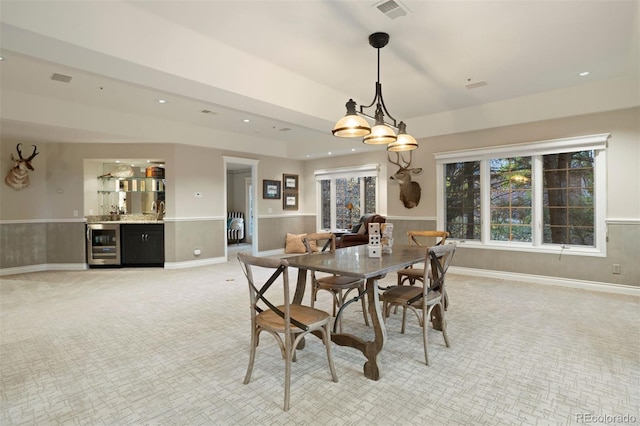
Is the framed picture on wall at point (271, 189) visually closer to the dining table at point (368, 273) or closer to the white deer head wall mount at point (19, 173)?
the white deer head wall mount at point (19, 173)

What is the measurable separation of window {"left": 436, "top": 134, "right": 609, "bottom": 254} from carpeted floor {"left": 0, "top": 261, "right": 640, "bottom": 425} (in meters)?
1.17

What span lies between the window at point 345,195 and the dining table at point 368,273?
16.0 ft

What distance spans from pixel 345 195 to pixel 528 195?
4090 millimetres

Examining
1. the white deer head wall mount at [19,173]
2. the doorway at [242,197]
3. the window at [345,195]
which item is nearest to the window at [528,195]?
the window at [345,195]

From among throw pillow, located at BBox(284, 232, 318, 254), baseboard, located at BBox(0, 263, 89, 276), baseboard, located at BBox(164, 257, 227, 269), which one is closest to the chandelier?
baseboard, located at BBox(164, 257, 227, 269)

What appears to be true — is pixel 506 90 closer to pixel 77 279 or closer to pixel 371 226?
pixel 371 226

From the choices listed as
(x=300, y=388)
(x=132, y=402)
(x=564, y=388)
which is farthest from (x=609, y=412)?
(x=132, y=402)

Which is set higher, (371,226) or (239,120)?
(239,120)

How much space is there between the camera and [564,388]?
2186 millimetres

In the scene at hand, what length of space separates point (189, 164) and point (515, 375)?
6.24 m

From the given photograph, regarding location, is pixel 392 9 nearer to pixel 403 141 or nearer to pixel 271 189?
pixel 403 141

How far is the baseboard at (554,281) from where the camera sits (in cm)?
449

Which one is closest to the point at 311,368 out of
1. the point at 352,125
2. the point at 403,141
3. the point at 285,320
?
the point at 285,320

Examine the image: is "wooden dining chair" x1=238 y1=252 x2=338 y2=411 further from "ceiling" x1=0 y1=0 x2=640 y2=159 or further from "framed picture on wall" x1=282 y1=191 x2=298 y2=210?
"framed picture on wall" x1=282 y1=191 x2=298 y2=210
